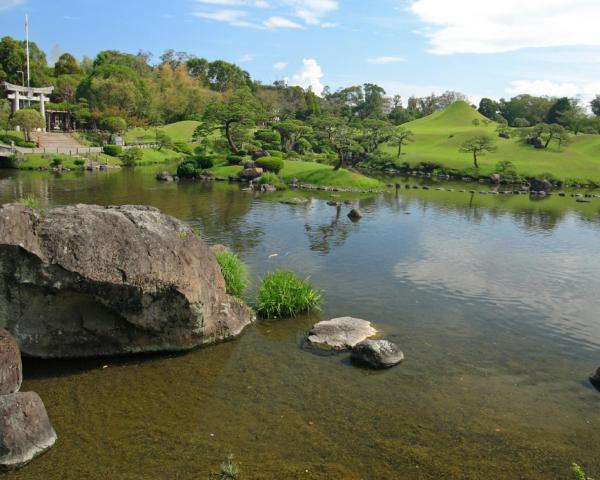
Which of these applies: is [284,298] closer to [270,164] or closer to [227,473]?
[227,473]

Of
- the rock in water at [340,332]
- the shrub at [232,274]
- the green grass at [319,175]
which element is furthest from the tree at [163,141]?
the rock in water at [340,332]

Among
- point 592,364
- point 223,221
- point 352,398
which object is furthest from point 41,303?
point 223,221

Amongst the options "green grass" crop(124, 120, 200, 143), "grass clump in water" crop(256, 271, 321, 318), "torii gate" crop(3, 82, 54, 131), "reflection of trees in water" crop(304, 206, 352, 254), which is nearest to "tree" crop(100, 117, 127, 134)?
"green grass" crop(124, 120, 200, 143)

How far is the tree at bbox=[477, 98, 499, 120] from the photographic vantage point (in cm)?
14500

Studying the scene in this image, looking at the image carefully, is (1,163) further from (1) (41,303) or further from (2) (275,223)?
(1) (41,303)

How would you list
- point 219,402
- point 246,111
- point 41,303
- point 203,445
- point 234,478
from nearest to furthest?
point 234,478 → point 203,445 → point 219,402 → point 41,303 → point 246,111

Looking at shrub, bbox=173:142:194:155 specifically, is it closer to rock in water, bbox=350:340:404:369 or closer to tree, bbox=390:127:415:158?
tree, bbox=390:127:415:158

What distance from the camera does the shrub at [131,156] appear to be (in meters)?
74.2

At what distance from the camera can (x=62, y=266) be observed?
502 inches

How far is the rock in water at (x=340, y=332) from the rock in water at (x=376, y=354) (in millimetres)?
800

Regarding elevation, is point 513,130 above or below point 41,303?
above

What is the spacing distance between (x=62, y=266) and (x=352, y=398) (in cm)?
799

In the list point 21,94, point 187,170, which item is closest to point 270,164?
point 187,170

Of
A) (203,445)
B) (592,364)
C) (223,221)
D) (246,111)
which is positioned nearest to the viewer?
(203,445)
